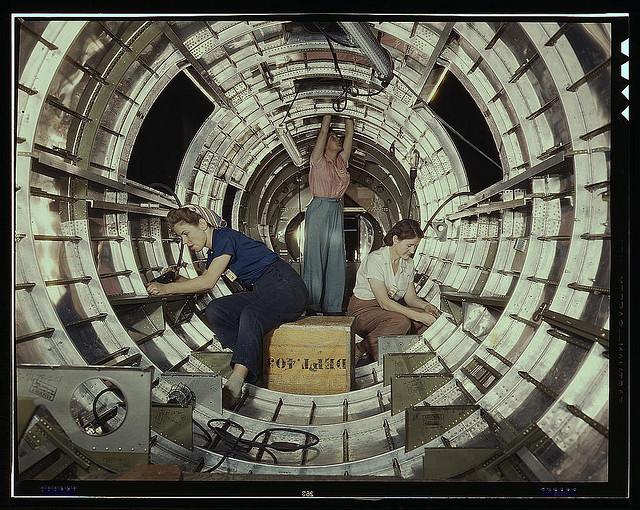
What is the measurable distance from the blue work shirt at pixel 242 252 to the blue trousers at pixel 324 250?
0.23m

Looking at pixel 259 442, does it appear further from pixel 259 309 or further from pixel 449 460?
pixel 449 460

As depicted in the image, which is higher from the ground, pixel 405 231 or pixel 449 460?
pixel 405 231

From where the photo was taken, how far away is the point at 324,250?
108 inches

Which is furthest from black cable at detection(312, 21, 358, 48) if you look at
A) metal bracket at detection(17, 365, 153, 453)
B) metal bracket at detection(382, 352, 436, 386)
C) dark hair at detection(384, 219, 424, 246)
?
metal bracket at detection(17, 365, 153, 453)

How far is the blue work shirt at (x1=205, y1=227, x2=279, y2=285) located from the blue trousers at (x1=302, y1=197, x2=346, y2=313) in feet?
0.74

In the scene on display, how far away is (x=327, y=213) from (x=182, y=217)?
865 millimetres

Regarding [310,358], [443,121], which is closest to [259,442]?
[310,358]

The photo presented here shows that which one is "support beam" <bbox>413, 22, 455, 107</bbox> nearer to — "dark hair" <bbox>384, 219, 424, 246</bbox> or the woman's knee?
"dark hair" <bbox>384, 219, 424, 246</bbox>

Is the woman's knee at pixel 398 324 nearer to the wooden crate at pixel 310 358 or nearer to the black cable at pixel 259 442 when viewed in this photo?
the wooden crate at pixel 310 358

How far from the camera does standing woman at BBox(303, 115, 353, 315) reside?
8.92ft

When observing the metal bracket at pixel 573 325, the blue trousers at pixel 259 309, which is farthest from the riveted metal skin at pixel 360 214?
the blue trousers at pixel 259 309
